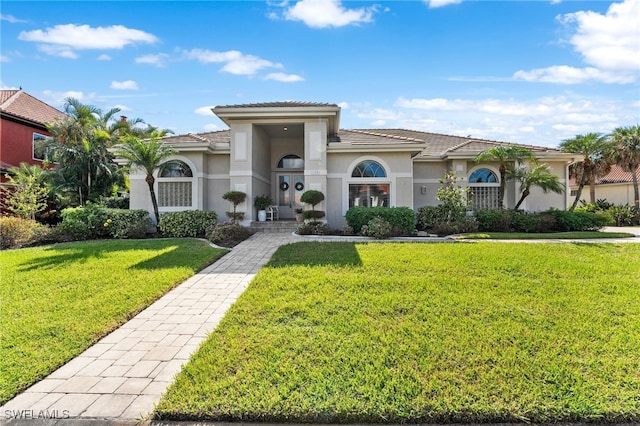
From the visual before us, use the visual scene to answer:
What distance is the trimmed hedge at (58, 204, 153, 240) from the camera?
13.7 m

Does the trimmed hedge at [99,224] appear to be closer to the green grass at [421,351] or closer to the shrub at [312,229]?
the shrub at [312,229]

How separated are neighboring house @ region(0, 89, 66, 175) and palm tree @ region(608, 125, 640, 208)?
128 ft

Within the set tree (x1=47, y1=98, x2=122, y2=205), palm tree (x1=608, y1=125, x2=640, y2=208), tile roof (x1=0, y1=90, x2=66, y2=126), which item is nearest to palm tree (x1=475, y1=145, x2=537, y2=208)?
palm tree (x1=608, y1=125, x2=640, y2=208)

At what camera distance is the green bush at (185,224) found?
46.7ft

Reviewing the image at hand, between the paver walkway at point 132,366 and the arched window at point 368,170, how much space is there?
34.7 feet

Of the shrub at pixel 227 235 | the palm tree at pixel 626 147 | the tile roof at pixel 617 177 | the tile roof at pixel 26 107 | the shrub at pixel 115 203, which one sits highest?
the tile roof at pixel 26 107

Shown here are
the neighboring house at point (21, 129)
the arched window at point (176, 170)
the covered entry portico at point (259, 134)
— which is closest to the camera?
the covered entry portico at point (259, 134)

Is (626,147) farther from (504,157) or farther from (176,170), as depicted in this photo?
(176,170)

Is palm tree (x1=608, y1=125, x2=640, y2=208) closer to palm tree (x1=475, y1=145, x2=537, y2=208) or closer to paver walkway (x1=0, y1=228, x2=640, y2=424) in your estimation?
palm tree (x1=475, y1=145, x2=537, y2=208)

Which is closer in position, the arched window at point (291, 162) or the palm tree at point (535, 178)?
the palm tree at point (535, 178)

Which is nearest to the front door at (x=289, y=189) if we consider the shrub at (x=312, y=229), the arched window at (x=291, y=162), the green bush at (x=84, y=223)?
the arched window at (x=291, y=162)

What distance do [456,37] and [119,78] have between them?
13291 mm

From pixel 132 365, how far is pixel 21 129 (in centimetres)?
2637

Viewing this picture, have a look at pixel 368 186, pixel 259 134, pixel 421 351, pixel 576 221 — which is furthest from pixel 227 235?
pixel 576 221
